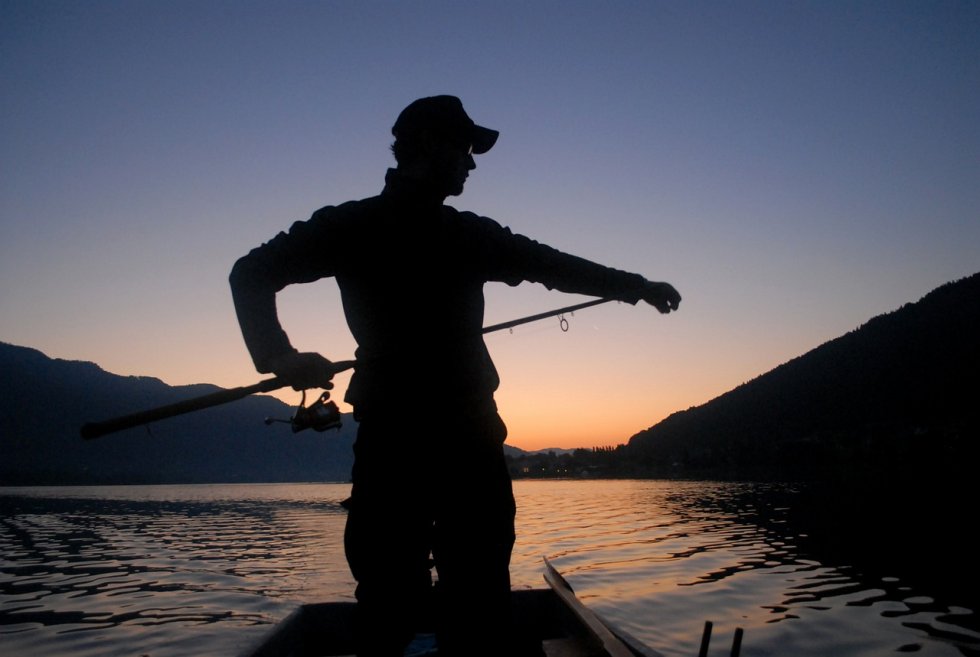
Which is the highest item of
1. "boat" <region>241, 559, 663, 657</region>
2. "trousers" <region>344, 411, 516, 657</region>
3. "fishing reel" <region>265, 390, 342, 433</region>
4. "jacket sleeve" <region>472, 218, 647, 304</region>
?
"jacket sleeve" <region>472, 218, 647, 304</region>

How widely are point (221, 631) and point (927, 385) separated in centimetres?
11895

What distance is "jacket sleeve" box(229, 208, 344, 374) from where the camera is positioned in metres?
2.41

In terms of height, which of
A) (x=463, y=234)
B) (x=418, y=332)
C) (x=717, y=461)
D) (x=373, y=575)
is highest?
(x=463, y=234)

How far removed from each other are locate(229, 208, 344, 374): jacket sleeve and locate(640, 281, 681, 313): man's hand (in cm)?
173

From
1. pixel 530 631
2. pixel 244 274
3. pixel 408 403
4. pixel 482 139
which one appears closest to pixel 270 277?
pixel 244 274

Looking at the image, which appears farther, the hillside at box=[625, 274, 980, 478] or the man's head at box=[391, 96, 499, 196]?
the hillside at box=[625, 274, 980, 478]

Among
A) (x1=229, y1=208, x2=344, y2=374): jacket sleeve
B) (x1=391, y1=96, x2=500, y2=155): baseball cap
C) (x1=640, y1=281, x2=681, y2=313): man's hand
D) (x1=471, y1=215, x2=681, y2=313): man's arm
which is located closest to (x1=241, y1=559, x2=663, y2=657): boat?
(x1=640, y1=281, x2=681, y2=313): man's hand

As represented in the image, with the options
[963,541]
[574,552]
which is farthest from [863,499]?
[574,552]

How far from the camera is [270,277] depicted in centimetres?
243

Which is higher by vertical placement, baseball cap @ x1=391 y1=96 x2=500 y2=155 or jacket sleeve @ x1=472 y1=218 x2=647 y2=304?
baseball cap @ x1=391 y1=96 x2=500 y2=155

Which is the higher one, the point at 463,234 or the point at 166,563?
Answer: the point at 463,234

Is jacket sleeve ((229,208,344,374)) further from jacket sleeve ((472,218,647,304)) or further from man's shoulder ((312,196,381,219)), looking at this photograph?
jacket sleeve ((472,218,647,304))

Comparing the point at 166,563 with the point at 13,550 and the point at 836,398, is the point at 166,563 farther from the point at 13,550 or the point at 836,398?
the point at 836,398

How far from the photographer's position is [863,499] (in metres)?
50.5
